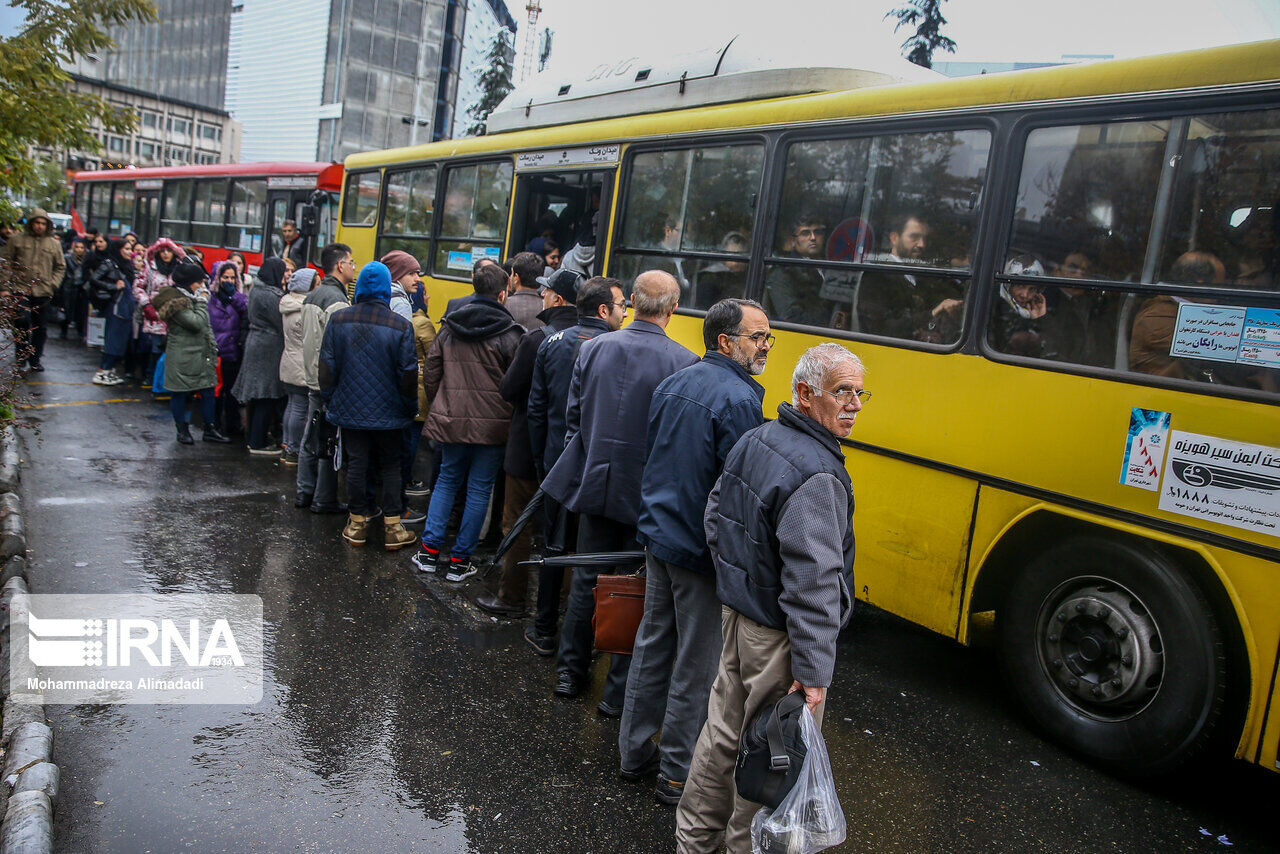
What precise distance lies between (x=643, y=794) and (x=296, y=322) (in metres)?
5.55

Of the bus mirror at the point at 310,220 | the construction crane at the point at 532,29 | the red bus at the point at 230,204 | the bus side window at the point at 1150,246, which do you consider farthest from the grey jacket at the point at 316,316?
the construction crane at the point at 532,29

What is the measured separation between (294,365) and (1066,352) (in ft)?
19.8

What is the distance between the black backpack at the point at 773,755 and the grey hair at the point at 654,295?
76.0 inches

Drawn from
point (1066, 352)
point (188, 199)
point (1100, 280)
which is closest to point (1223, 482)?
point (1066, 352)

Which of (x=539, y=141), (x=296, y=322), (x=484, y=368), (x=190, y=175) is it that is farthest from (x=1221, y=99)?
(x=190, y=175)

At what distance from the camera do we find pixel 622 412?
407cm

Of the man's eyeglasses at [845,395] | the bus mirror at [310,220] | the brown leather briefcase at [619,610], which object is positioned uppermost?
the bus mirror at [310,220]

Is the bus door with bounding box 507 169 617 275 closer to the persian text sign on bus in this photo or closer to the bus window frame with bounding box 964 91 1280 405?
the bus window frame with bounding box 964 91 1280 405

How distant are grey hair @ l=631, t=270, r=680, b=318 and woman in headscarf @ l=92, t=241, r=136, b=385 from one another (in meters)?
9.79

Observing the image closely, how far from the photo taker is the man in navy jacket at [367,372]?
6160 mm

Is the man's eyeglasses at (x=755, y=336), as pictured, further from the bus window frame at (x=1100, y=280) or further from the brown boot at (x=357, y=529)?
the brown boot at (x=357, y=529)

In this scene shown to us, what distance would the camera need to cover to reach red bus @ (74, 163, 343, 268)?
1424 cm

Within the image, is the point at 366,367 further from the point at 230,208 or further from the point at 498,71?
the point at 498,71

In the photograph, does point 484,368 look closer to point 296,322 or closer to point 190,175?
point 296,322
